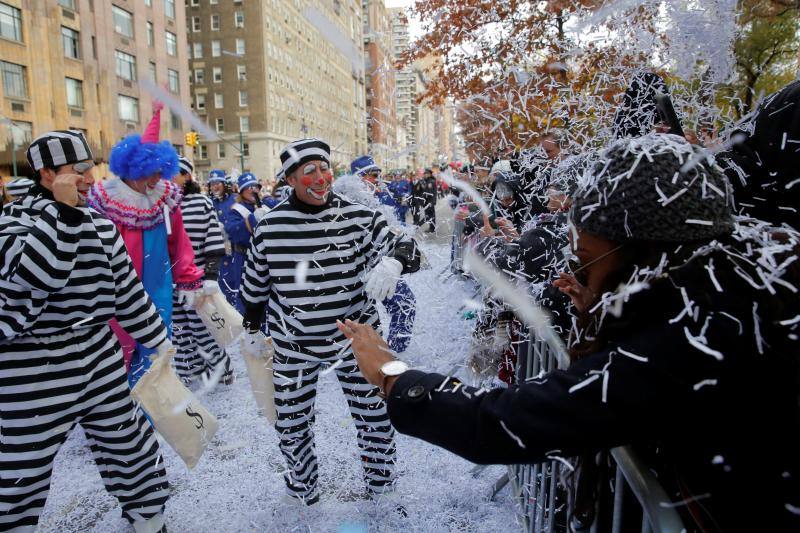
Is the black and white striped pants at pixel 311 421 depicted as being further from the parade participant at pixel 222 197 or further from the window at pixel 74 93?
the window at pixel 74 93

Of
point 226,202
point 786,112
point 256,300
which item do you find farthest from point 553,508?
point 226,202

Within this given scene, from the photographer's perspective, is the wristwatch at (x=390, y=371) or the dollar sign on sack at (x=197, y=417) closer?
the wristwatch at (x=390, y=371)

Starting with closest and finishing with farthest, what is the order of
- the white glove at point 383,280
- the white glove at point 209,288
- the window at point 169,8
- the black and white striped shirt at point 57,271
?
1. the black and white striped shirt at point 57,271
2. the white glove at point 383,280
3. the white glove at point 209,288
4. the window at point 169,8

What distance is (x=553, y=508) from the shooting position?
2367 mm

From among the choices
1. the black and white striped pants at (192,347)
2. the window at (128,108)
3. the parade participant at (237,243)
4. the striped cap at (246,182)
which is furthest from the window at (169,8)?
the black and white striped pants at (192,347)

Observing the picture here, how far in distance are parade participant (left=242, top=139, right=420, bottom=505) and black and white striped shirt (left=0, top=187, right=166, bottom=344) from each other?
2.58ft

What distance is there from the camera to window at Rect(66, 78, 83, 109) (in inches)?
Result: 1169

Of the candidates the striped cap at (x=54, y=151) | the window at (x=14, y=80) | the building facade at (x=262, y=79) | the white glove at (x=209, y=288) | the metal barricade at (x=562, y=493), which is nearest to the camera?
the metal barricade at (x=562, y=493)

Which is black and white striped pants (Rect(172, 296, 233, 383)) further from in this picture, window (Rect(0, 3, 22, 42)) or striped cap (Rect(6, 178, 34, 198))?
window (Rect(0, 3, 22, 42))

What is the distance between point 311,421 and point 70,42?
1378 inches

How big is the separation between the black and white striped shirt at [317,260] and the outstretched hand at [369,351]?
51.2 inches

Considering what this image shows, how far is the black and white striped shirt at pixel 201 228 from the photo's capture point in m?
5.58

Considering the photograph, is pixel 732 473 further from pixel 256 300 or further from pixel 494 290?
pixel 256 300

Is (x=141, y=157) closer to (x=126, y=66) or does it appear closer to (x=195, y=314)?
(x=195, y=314)
